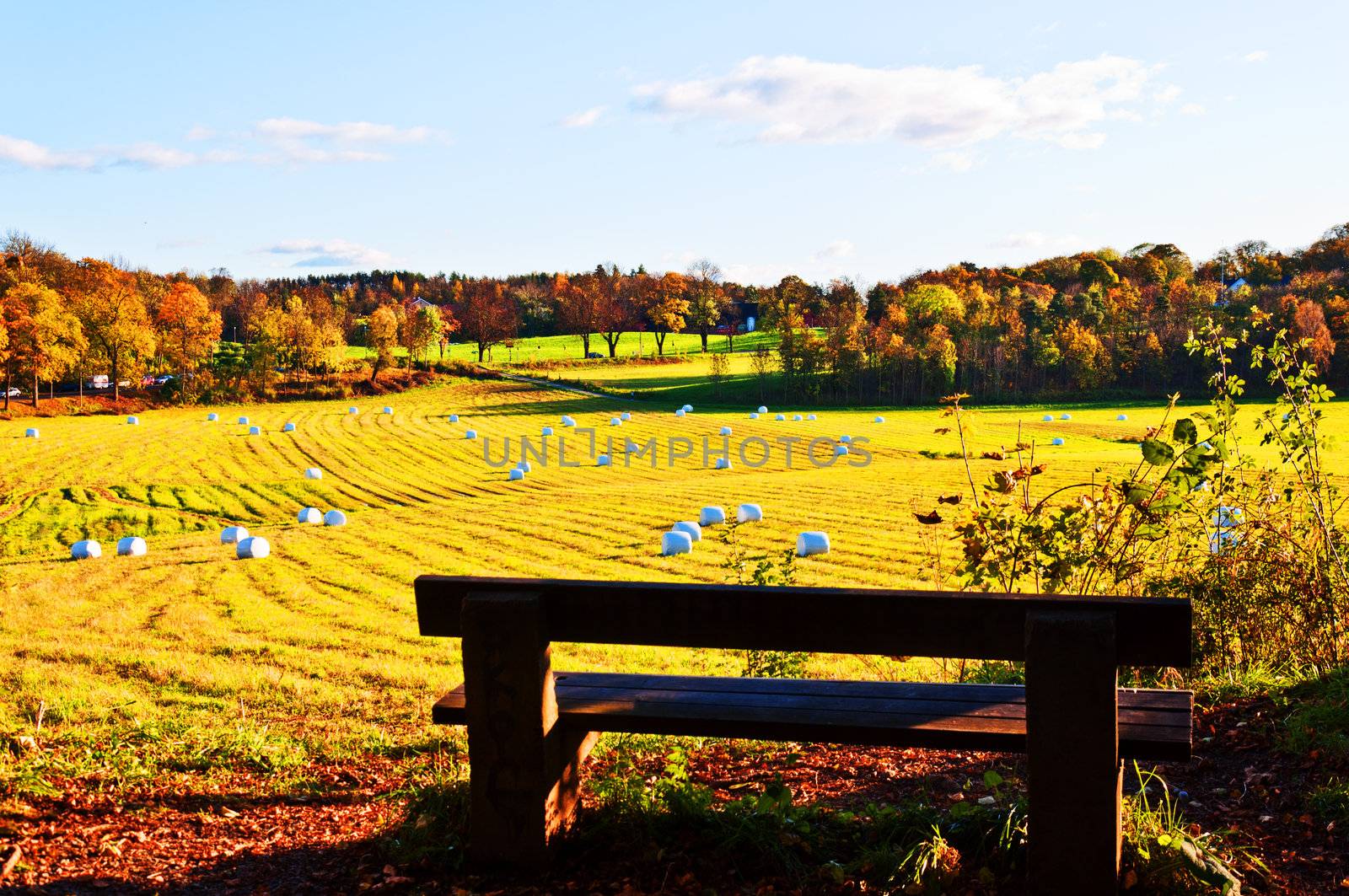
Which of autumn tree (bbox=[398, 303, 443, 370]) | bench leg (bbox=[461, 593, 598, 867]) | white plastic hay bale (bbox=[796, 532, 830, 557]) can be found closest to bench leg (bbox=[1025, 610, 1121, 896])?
bench leg (bbox=[461, 593, 598, 867])

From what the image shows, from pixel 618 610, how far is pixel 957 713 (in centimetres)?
133

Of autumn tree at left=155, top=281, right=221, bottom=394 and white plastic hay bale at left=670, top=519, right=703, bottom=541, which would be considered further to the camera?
autumn tree at left=155, top=281, right=221, bottom=394

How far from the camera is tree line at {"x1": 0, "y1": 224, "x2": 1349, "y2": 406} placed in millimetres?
64688

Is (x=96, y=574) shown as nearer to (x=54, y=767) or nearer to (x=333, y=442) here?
(x=54, y=767)

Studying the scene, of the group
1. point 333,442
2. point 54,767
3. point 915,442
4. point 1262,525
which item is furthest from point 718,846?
point 333,442

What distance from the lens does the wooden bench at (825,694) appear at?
10.9 feet

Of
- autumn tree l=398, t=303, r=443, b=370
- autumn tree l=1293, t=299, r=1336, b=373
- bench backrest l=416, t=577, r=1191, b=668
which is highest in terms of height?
autumn tree l=398, t=303, r=443, b=370

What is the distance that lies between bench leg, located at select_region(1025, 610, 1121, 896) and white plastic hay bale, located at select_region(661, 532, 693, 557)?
18.1m

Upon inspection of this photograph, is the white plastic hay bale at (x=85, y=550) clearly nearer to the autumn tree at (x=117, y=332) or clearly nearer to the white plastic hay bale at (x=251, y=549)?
the white plastic hay bale at (x=251, y=549)

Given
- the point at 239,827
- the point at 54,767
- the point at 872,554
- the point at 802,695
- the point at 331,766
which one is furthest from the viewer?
the point at 872,554

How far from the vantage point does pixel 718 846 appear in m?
3.97

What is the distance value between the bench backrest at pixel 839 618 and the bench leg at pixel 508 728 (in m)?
0.11

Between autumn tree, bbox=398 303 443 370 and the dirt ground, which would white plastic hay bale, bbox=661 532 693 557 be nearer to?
the dirt ground

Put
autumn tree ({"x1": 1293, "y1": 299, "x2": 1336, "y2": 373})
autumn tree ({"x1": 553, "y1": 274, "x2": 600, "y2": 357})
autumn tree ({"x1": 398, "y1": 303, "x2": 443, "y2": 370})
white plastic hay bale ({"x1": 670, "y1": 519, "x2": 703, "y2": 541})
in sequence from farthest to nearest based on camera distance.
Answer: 1. autumn tree ({"x1": 553, "y1": 274, "x2": 600, "y2": 357})
2. autumn tree ({"x1": 398, "y1": 303, "x2": 443, "y2": 370})
3. autumn tree ({"x1": 1293, "y1": 299, "x2": 1336, "y2": 373})
4. white plastic hay bale ({"x1": 670, "y1": 519, "x2": 703, "y2": 541})
